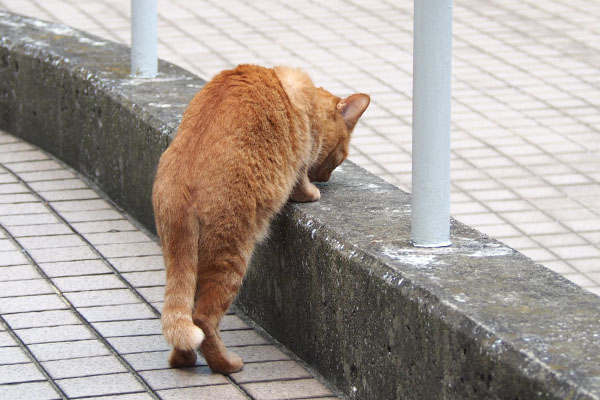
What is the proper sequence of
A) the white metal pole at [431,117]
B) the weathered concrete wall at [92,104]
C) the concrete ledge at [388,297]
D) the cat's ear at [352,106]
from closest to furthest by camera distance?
the concrete ledge at [388,297] → the white metal pole at [431,117] → the cat's ear at [352,106] → the weathered concrete wall at [92,104]

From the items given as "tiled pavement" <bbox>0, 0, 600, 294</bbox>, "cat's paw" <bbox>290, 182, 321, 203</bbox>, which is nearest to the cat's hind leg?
"cat's paw" <bbox>290, 182, 321, 203</bbox>

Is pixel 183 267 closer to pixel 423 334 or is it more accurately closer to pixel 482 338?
pixel 423 334

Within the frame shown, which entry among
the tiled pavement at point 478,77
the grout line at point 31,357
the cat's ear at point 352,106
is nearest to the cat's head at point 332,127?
the cat's ear at point 352,106

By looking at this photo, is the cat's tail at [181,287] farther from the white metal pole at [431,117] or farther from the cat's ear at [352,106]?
the cat's ear at [352,106]

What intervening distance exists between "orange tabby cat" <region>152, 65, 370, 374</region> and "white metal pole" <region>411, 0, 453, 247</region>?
613 millimetres

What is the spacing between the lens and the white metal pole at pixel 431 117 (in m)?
3.10

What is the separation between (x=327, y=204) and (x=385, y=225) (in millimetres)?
356

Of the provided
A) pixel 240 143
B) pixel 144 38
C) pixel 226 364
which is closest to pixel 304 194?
pixel 240 143

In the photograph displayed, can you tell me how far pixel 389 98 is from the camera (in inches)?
302

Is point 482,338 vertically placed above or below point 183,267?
above

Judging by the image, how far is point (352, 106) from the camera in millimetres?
4164

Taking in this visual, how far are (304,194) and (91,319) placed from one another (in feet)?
3.13

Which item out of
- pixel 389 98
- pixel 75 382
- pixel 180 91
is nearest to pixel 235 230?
pixel 75 382

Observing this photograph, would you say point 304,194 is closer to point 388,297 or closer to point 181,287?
point 181,287
